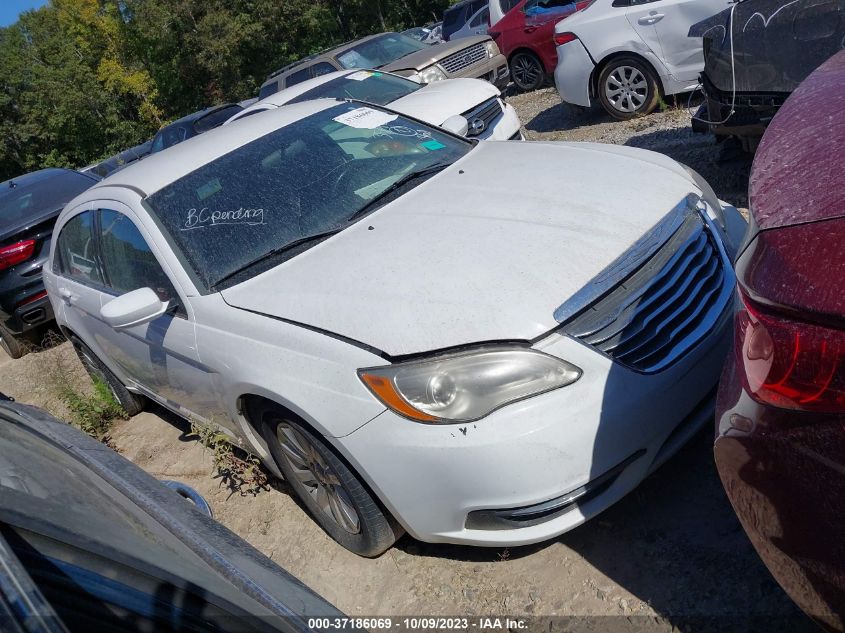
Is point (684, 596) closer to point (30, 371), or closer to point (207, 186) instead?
point (207, 186)

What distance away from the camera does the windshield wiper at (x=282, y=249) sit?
3.53 metres

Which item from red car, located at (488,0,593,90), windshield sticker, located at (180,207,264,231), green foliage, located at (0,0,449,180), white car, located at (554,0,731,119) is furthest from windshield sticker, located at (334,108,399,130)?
green foliage, located at (0,0,449,180)

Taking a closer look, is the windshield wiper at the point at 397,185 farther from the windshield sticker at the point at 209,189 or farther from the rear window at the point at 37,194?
the rear window at the point at 37,194

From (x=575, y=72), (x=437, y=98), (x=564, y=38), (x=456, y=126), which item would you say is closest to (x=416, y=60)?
(x=564, y=38)

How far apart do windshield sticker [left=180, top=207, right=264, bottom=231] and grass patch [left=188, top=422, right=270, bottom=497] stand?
→ 3.22 feet

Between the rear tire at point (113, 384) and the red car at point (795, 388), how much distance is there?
428 centimetres

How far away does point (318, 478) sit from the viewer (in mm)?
3293

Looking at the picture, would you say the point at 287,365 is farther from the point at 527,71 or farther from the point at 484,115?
the point at 527,71

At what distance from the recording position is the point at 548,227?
3.21 metres

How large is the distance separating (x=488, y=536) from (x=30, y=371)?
6.37 m

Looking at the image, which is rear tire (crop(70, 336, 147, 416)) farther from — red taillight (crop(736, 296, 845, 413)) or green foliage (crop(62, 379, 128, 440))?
red taillight (crop(736, 296, 845, 413))

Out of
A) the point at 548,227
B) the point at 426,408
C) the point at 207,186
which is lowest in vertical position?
the point at 426,408

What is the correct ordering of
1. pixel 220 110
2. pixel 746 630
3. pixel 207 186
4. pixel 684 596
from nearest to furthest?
pixel 746 630 < pixel 684 596 < pixel 207 186 < pixel 220 110

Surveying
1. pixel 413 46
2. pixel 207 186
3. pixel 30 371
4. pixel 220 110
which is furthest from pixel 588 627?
pixel 220 110
